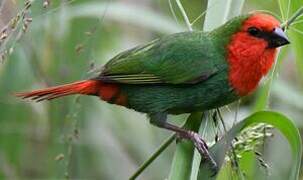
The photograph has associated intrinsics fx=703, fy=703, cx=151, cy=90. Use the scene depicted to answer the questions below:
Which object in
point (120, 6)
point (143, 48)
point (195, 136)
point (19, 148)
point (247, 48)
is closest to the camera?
point (195, 136)

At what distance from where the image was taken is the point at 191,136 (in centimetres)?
218

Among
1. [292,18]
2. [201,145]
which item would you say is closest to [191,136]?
[201,145]

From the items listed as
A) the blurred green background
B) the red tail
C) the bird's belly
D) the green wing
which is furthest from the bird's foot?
the blurred green background

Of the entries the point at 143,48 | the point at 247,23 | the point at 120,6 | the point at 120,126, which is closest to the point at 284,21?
the point at 247,23

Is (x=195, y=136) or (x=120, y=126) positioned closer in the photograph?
(x=195, y=136)

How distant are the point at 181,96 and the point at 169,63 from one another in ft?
0.41

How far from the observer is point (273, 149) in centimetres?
366

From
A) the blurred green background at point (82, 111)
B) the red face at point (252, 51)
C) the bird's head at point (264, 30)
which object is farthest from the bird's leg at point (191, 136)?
the blurred green background at point (82, 111)

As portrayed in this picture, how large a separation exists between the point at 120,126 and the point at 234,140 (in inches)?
71.6

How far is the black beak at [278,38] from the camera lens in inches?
85.0

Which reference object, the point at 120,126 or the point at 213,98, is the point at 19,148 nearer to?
the point at 120,126

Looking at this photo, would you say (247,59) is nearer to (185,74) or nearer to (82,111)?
(185,74)

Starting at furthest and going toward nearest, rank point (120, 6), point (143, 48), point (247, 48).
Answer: point (120, 6), point (143, 48), point (247, 48)

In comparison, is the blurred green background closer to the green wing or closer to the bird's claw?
the green wing
